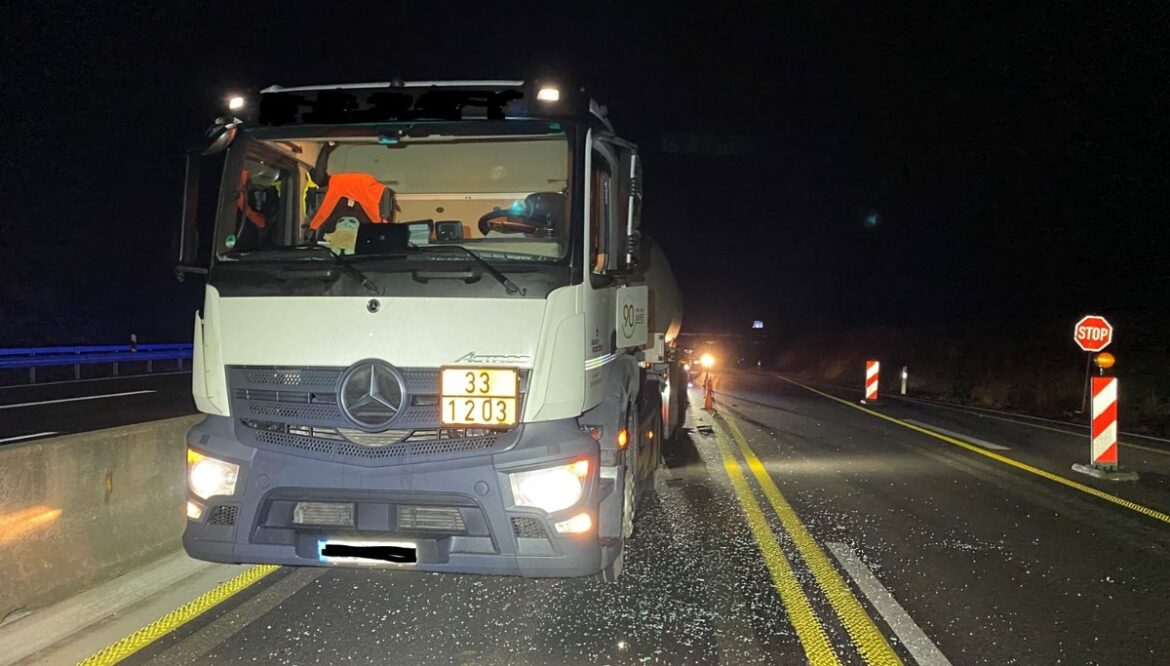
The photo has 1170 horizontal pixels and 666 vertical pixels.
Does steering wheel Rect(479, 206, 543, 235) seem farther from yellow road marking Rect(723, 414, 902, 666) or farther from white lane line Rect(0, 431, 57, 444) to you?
white lane line Rect(0, 431, 57, 444)

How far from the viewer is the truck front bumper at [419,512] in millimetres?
3867

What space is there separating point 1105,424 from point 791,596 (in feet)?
22.2

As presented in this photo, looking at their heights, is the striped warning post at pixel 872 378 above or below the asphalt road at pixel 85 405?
above

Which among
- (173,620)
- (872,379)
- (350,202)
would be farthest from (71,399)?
(872,379)

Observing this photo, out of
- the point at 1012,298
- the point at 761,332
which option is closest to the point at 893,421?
the point at 1012,298

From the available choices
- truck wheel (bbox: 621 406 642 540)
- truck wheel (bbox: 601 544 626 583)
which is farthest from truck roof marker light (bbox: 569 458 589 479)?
truck wheel (bbox: 621 406 642 540)

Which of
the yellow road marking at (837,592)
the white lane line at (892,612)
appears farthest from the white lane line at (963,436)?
the white lane line at (892,612)

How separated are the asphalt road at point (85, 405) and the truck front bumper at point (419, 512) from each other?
7938 mm

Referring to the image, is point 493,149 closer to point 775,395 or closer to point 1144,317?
point 775,395

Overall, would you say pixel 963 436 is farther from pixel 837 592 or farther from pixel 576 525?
pixel 576 525

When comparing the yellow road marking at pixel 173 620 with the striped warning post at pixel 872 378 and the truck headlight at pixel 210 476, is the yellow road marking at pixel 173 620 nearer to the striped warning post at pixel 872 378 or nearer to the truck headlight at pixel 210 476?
the truck headlight at pixel 210 476

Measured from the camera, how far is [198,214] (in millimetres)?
4566

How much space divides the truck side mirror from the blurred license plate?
177cm

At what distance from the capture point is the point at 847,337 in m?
55.9
